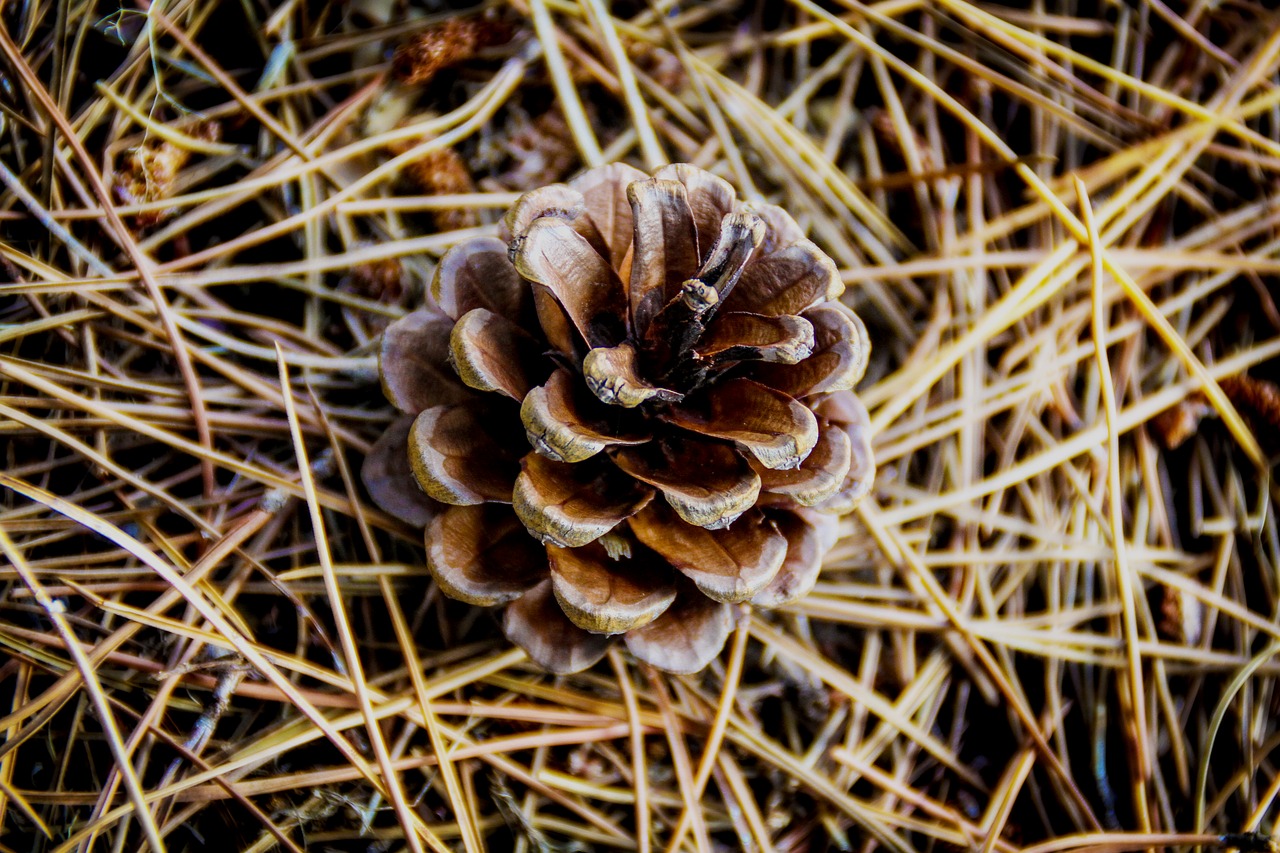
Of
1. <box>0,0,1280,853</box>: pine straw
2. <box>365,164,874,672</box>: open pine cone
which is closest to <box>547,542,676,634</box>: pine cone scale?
<box>365,164,874,672</box>: open pine cone

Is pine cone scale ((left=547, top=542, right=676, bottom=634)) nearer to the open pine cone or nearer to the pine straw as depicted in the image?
the open pine cone

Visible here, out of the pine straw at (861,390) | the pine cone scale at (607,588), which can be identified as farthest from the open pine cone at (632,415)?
the pine straw at (861,390)

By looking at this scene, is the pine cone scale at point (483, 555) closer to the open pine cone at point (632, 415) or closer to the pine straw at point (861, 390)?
the open pine cone at point (632, 415)

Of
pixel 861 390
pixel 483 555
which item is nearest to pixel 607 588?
pixel 483 555

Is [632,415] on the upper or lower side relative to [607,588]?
upper

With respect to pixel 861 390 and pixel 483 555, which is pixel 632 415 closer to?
pixel 483 555

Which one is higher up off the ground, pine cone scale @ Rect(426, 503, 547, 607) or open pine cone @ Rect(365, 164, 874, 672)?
open pine cone @ Rect(365, 164, 874, 672)

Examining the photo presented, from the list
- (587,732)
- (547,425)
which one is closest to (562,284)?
(547,425)

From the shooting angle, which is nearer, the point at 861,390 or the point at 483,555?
the point at 483,555
